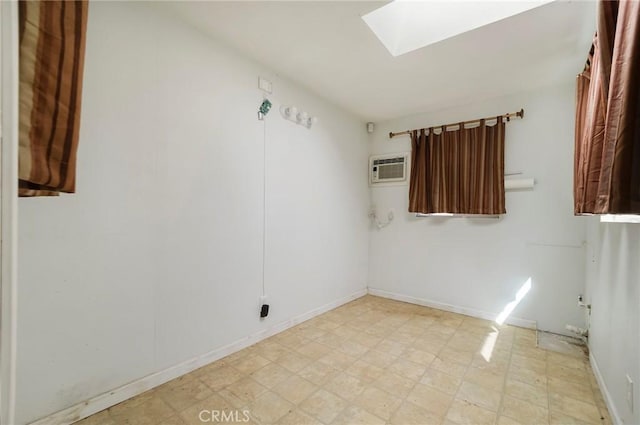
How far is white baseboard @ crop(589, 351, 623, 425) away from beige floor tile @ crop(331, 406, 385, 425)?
1202 millimetres

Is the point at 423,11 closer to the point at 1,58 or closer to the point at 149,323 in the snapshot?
the point at 1,58

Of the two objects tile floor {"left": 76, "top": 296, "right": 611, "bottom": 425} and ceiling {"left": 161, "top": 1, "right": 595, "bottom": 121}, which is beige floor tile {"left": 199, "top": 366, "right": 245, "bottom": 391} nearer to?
tile floor {"left": 76, "top": 296, "right": 611, "bottom": 425}

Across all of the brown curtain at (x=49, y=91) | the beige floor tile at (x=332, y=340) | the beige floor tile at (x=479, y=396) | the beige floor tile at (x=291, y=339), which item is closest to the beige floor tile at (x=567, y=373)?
the beige floor tile at (x=479, y=396)

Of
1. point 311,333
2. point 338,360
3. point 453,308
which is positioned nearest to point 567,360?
point 453,308

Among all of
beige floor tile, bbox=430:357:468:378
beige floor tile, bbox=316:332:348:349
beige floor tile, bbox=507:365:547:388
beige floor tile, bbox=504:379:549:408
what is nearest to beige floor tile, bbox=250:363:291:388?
beige floor tile, bbox=316:332:348:349

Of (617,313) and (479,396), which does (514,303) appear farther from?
(479,396)

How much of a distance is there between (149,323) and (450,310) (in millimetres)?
2970

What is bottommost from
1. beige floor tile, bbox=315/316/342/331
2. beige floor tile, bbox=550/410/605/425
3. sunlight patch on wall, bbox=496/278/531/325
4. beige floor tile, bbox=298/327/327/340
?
beige floor tile, bbox=315/316/342/331

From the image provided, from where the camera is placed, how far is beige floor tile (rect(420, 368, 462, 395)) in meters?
1.69

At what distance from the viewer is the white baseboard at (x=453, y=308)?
265cm

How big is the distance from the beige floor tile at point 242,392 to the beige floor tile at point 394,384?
749 mm

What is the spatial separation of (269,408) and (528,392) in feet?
5.26

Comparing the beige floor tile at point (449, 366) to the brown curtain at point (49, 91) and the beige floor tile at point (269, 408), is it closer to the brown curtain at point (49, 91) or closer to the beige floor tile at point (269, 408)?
the beige floor tile at point (269, 408)

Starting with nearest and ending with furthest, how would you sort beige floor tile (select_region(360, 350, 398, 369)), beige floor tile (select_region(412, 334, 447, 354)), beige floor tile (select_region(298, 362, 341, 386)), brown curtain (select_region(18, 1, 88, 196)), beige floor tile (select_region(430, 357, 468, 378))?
brown curtain (select_region(18, 1, 88, 196)), beige floor tile (select_region(298, 362, 341, 386)), beige floor tile (select_region(430, 357, 468, 378)), beige floor tile (select_region(360, 350, 398, 369)), beige floor tile (select_region(412, 334, 447, 354))
